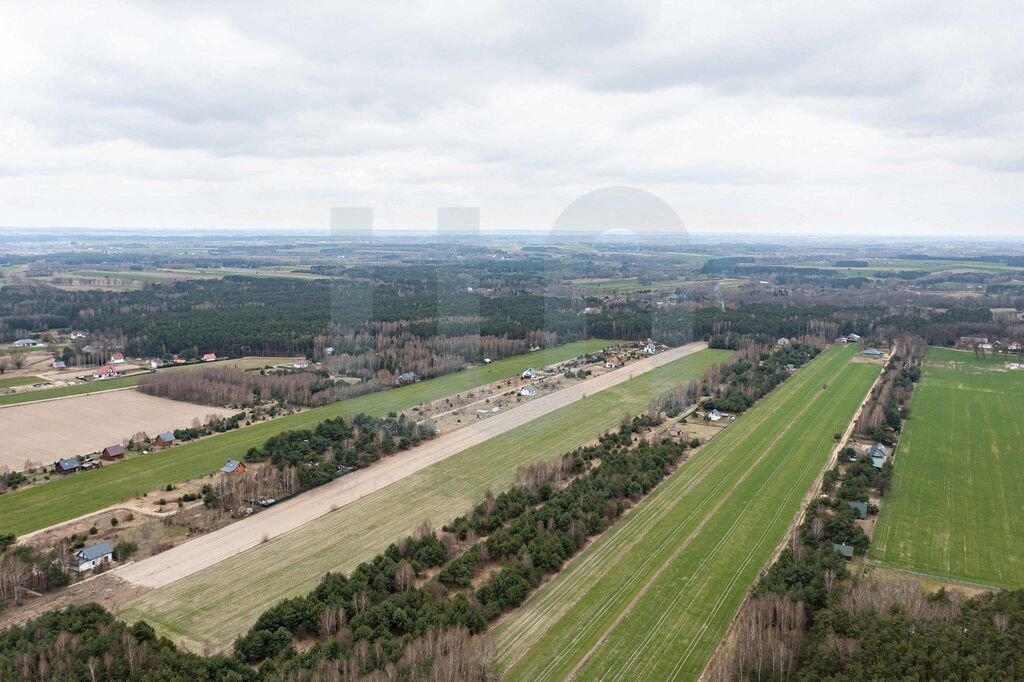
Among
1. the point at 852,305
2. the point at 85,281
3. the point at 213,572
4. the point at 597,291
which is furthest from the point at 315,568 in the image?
the point at 85,281

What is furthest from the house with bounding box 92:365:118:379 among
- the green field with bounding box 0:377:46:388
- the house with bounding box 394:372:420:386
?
the house with bounding box 394:372:420:386

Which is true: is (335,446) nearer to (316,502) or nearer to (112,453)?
(316,502)

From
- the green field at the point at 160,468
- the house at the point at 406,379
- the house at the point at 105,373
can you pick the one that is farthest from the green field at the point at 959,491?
the house at the point at 105,373

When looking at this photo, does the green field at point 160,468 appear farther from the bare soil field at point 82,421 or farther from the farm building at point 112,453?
the bare soil field at point 82,421

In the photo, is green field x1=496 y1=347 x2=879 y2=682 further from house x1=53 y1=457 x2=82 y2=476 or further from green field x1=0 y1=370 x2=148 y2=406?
green field x1=0 y1=370 x2=148 y2=406

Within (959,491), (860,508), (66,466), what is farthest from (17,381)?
(959,491)

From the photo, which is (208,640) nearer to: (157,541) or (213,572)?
(213,572)
